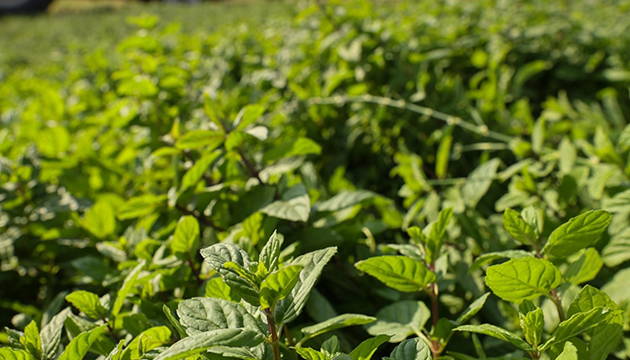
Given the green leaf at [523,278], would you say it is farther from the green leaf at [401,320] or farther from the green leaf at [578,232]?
the green leaf at [401,320]

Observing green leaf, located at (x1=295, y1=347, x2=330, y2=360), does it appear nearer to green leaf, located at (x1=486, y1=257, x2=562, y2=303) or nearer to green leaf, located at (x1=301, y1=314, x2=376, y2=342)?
green leaf, located at (x1=301, y1=314, x2=376, y2=342)

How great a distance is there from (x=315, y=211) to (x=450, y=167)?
1095 millimetres

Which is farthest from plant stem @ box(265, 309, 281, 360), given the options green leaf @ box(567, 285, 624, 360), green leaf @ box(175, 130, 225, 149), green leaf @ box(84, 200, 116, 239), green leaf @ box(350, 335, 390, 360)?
green leaf @ box(84, 200, 116, 239)

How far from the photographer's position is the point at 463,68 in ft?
9.75

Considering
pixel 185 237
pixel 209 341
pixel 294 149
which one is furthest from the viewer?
pixel 294 149

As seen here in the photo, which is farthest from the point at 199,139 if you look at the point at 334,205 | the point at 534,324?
the point at 534,324

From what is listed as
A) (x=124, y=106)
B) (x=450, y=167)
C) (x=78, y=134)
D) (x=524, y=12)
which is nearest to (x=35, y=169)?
(x=124, y=106)

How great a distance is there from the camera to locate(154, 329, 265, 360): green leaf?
68cm

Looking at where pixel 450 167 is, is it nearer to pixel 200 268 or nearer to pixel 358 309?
pixel 358 309

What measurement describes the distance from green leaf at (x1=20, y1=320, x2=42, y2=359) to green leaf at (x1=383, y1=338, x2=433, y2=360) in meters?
0.74

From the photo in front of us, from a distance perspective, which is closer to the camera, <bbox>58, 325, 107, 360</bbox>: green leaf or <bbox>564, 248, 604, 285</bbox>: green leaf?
<bbox>58, 325, 107, 360</bbox>: green leaf

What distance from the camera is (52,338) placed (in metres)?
1.03

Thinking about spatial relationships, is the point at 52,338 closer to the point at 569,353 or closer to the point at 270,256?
the point at 270,256

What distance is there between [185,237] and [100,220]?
24.7 inches
